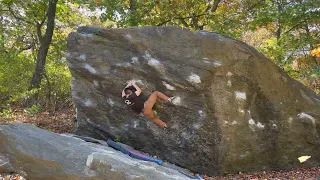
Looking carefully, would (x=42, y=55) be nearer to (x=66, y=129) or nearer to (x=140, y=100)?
(x=66, y=129)

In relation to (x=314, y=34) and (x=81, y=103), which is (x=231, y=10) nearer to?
(x=314, y=34)

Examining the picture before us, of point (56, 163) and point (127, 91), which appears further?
point (127, 91)

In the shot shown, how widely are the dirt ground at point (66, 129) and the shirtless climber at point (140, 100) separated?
5.80 ft

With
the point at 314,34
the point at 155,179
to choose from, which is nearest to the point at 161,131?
the point at 155,179

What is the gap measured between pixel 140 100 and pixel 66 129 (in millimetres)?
3388

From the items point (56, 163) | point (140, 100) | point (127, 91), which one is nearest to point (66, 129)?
point (127, 91)

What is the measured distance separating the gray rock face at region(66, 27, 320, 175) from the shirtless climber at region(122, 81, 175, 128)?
0.13m

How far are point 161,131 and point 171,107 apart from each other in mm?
627

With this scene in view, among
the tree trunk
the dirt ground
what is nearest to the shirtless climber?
the dirt ground

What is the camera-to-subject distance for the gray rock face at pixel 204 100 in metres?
6.94

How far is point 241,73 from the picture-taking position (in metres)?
7.07

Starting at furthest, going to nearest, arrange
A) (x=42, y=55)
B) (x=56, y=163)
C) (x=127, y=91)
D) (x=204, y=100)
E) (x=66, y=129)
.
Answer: (x=42, y=55) → (x=66, y=129) → (x=127, y=91) → (x=204, y=100) → (x=56, y=163)

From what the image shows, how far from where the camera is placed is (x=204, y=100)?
22.6 feet

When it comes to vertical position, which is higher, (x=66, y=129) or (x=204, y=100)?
(x=204, y=100)
